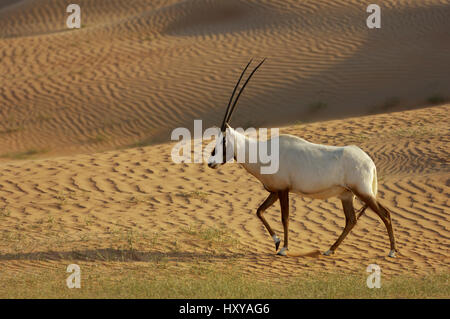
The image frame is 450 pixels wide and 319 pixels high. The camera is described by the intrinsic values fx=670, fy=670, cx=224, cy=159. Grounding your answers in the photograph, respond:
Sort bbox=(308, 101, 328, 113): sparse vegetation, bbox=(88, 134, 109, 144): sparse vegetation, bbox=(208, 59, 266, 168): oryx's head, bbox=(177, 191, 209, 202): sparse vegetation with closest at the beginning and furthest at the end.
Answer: bbox=(208, 59, 266, 168): oryx's head < bbox=(177, 191, 209, 202): sparse vegetation < bbox=(88, 134, 109, 144): sparse vegetation < bbox=(308, 101, 328, 113): sparse vegetation

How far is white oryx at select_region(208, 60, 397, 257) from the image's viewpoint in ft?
23.7

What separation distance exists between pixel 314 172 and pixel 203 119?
10.9 meters

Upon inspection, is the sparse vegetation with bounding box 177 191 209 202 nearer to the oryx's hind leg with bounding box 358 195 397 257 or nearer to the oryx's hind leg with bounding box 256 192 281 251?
the oryx's hind leg with bounding box 256 192 281 251

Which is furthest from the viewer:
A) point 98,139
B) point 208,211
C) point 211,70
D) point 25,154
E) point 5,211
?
point 211,70

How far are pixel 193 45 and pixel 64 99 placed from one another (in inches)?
209

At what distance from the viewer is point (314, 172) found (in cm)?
730

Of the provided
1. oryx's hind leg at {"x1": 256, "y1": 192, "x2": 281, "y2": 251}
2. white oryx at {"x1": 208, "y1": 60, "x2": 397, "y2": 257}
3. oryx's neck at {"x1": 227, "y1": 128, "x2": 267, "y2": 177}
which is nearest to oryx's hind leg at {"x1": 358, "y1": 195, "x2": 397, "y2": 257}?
white oryx at {"x1": 208, "y1": 60, "x2": 397, "y2": 257}

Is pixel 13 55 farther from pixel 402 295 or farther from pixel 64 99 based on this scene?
pixel 402 295

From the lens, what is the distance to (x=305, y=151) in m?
7.46

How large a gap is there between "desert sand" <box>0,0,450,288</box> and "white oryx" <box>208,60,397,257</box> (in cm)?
67

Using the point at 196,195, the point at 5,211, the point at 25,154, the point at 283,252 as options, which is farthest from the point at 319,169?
the point at 25,154

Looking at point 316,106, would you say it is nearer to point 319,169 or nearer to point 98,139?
point 98,139
